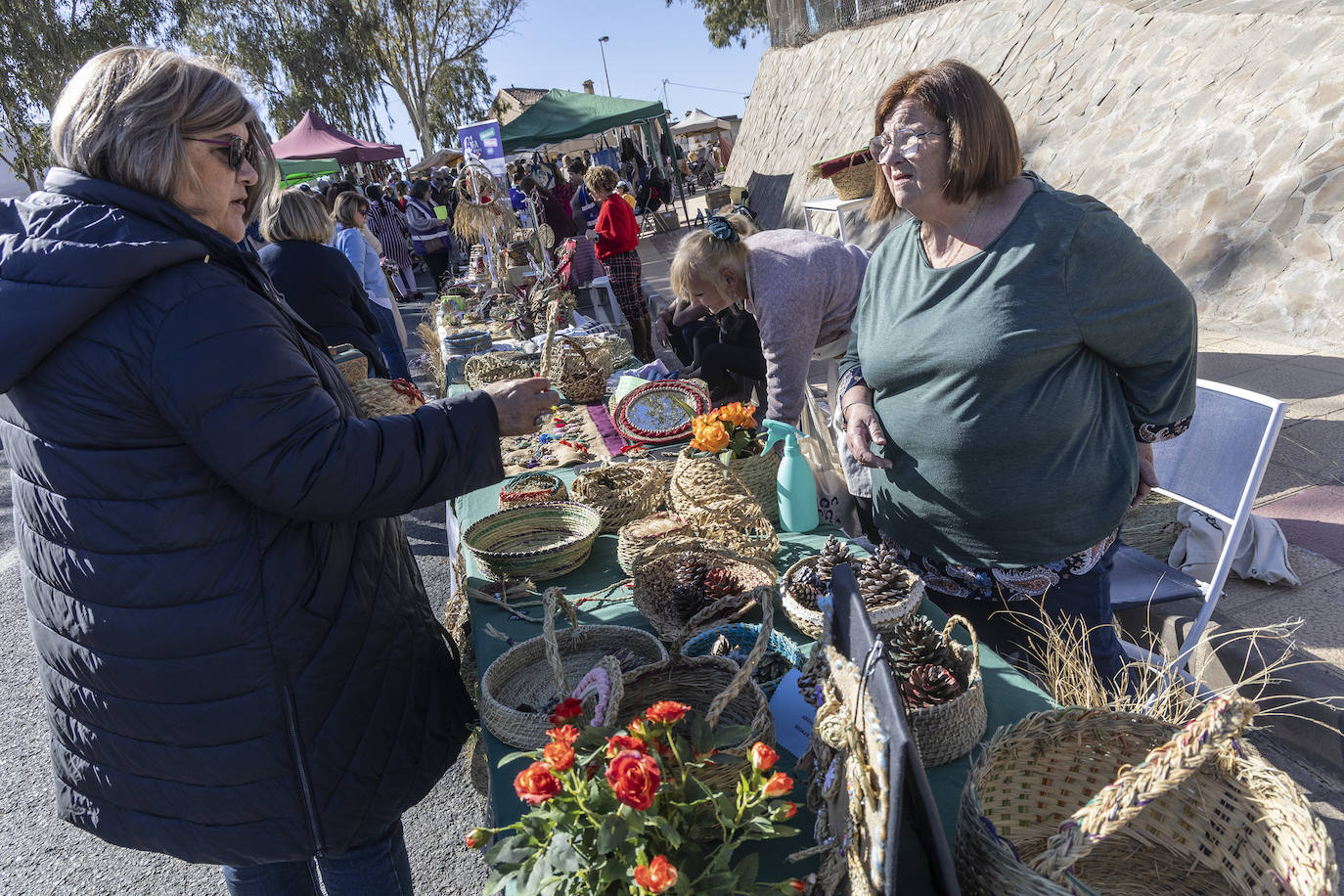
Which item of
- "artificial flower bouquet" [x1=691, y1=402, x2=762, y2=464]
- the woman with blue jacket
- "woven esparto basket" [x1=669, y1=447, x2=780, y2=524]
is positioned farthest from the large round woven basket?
the woman with blue jacket

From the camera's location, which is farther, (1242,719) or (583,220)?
(583,220)

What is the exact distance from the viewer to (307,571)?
49.7 inches

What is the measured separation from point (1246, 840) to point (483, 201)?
6.92 meters

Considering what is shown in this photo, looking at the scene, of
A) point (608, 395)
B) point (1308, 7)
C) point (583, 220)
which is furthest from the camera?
point (583, 220)

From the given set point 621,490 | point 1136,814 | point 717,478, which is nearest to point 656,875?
point 1136,814

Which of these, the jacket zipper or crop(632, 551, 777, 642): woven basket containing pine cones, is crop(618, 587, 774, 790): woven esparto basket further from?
the jacket zipper

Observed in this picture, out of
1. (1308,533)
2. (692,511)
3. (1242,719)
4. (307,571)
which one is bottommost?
(1308,533)

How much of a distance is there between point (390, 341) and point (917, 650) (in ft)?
19.0

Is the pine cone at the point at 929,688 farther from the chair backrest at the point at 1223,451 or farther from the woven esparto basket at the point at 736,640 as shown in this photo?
the chair backrest at the point at 1223,451

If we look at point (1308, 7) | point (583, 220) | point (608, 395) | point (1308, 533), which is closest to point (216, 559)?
point (608, 395)

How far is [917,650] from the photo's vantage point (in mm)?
1378

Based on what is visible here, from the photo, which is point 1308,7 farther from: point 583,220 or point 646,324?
point 583,220

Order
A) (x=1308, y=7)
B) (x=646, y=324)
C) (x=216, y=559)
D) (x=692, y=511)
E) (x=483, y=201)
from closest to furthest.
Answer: (x=216, y=559) < (x=692, y=511) < (x=1308, y=7) < (x=483, y=201) < (x=646, y=324)

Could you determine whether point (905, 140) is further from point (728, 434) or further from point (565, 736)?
point (565, 736)
